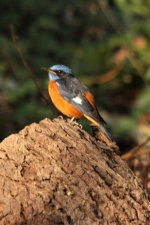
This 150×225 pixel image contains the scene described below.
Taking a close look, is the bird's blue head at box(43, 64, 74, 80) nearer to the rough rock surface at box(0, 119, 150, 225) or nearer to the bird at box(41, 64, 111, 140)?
the bird at box(41, 64, 111, 140)

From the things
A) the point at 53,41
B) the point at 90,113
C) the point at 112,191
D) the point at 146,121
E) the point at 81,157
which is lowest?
the point at 112,191

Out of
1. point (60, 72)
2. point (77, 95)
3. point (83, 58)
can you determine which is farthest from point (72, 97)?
point (83, 58)

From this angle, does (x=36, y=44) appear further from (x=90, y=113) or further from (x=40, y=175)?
(x=40, y=175)

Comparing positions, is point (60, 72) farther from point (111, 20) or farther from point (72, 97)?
point (111, 20)

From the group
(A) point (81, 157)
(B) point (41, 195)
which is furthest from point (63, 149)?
(B) point (41, 195)

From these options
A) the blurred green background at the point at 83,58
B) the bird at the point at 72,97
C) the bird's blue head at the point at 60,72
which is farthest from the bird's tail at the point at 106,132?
the blurred green background at the point at 83,58

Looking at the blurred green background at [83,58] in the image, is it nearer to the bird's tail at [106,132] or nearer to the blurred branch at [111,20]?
the blurred branch at [111,20]
